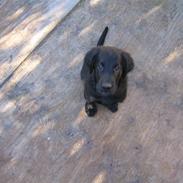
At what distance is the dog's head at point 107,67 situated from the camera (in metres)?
3.73

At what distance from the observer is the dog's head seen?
373cm

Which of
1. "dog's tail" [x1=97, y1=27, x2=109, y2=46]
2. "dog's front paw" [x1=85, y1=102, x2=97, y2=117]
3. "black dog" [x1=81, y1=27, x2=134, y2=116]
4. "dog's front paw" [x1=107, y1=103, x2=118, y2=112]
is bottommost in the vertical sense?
"dog's front paw" [x1=107, y1=103, x2=118, y2=112]

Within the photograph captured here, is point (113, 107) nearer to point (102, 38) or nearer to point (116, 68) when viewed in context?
point (116, 68)

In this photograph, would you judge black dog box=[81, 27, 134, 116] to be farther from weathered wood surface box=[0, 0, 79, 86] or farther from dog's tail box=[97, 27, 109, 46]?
weathered wood surface box=[0, 0, 79, 86]

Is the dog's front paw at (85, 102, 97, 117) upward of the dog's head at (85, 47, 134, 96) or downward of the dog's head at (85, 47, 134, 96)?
downward

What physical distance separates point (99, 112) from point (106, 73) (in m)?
0.62

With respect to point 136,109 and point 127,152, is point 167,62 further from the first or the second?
point 127,152

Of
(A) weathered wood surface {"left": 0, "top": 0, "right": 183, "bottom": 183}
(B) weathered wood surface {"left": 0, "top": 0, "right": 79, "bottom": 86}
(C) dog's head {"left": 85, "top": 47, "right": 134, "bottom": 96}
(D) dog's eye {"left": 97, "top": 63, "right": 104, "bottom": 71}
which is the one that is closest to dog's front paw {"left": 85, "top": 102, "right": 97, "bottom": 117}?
(A) weathered wood surface {"left": 0, "top": 0, "right": 183, "bottom": 183}

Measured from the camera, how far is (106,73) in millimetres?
3732

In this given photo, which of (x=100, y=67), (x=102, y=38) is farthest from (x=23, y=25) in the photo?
(x=100, y=67)

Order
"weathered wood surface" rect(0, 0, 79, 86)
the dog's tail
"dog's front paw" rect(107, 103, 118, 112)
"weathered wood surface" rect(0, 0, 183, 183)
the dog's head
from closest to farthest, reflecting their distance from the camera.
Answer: the dog's head → "weathered wood surface" rect(0, 0, 183, 183) → "dog's front paw" rect(107, 103, 118, 112) → the dog's tail → "weathered wood surface" rect(0, 0, 79, 86)

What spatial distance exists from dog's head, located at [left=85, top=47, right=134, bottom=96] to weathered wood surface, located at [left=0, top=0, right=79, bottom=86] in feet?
3.65

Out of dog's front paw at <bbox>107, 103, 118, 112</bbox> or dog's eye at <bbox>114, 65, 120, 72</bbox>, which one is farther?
dog's front paw at <bbox>107, 103, 118, 112</bbox>

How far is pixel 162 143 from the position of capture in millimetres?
4051
